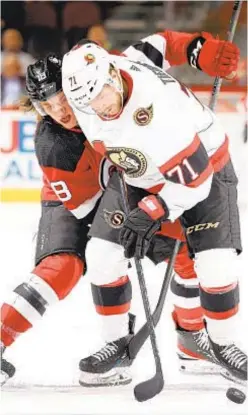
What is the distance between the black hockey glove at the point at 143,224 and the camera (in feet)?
6.99

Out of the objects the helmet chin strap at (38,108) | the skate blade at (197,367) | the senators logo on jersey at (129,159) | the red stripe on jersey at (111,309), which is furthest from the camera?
the skate blade at (197,367)

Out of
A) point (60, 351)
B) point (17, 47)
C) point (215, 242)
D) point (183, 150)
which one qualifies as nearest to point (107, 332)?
point (60, 351)

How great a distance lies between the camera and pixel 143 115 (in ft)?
6.79

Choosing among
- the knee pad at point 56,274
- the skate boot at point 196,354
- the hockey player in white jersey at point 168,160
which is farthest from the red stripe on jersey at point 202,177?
the skate boot at point 196,354

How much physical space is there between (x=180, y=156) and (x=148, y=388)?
22.7 inches

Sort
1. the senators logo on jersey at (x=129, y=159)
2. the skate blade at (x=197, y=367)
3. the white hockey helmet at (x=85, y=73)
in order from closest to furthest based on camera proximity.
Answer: the white hockey helmet at (x=85, y=73) → the senators logo on jersey at (x=129, y=159) → the skate blade at (x=197, y=367)

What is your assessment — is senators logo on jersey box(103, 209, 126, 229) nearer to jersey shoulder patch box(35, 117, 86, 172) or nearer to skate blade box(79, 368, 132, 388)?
jersey shoulder patch box(35, 117, 86, 172)

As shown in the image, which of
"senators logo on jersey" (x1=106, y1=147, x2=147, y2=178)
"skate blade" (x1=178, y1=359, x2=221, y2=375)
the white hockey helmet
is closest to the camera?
the white hockey helmet

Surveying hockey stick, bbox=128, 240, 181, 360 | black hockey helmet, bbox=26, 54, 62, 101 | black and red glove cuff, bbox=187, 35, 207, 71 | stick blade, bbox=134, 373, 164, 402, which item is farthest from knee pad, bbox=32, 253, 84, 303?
black and red glove cuff, bbox=187, 35, 207, 71

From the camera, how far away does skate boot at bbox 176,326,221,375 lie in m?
2.50

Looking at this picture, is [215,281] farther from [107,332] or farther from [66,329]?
[66,329]

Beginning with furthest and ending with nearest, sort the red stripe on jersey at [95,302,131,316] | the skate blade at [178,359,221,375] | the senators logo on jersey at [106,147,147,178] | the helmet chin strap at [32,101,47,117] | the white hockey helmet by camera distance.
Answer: the skate blade at [178,359,221,375], the red stripe on jersey at [95,302,131,316], the helmet chin strap at [32,101,47,117], the senators logo on jersey at [106,147,147,178], the white hockey helmet

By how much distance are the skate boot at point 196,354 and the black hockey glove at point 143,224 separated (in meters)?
0.44

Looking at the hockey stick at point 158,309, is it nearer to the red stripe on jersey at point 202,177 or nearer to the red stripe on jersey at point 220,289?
the red stripe on jersey at point 220,289
